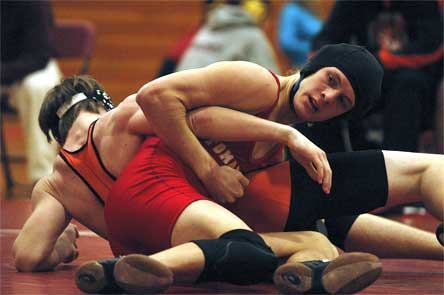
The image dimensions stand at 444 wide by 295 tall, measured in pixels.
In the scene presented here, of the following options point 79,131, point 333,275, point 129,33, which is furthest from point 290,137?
point 129,33

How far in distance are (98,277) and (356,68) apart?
0.91 metres

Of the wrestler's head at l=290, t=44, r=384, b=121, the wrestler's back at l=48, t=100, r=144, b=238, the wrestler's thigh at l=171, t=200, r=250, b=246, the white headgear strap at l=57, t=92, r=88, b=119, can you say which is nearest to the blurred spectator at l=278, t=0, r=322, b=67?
the white headgear strap at l=57, t=92, r=88, b=119

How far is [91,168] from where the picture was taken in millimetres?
3059

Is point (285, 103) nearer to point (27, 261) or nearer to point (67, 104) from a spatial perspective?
point (67, 104)

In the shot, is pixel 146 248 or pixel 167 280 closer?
pixel 167 280

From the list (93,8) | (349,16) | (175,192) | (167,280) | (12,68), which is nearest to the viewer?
(167,280)

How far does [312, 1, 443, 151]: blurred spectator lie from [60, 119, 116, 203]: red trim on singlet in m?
2.40

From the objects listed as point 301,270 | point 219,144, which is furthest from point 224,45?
point 301,270

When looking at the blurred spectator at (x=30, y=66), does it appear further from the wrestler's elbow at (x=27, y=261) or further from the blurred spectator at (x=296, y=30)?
the wrestler's elbow at (x=27, y=261)

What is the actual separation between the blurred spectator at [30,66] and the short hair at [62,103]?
3017 mm

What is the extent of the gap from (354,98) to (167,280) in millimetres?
781

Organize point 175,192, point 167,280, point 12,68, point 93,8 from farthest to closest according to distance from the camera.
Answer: point 93,8
point 12,68
point 175,192
point 167,280

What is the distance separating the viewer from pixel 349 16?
548 centimetres

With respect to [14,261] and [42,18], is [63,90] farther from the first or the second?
[42,18]
